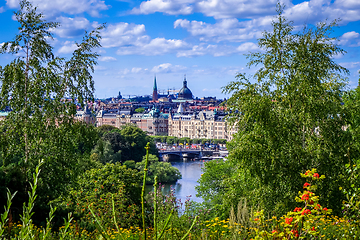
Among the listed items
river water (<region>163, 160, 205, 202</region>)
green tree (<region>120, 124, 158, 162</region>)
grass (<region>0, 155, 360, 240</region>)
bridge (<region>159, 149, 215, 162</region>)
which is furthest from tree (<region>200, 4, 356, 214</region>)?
bridge (<region>159, 149, 215, 162</region>)

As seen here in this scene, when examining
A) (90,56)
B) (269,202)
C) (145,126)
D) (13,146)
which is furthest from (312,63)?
(145,126)

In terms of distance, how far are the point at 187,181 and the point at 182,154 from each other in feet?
103

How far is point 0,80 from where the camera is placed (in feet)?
25.8

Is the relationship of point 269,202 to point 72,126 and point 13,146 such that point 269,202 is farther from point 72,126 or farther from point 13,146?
point 13,146

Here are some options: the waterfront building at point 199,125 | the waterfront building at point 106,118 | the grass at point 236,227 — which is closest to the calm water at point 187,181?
the grass at point 236,227

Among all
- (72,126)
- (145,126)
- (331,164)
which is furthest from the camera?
(145,126)

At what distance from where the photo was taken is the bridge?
75.0 meters

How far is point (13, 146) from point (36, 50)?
6.59 feet

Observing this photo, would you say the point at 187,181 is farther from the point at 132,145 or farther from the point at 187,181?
the point at 132,145

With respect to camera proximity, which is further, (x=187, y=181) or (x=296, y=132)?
(x=187, y=181)

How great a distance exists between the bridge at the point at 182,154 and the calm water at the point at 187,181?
3036mm

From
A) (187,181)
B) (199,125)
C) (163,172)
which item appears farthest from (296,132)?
(199,125)

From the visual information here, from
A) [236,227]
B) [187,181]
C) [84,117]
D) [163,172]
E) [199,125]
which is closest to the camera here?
[236,227]

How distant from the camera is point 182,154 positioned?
265 ft
